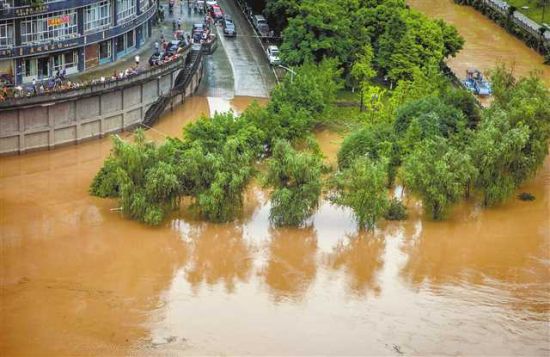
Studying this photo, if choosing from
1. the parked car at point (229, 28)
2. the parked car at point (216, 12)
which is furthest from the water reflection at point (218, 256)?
the parked car at point (216, 12)

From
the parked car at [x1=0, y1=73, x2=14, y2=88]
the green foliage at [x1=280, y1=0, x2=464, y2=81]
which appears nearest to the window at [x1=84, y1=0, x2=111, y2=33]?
the parked car at [x1=0, y1=73, x2=14, y2=88]

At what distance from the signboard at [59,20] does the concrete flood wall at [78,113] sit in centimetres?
560

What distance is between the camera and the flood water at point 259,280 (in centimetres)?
5456

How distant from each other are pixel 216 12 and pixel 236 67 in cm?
1199

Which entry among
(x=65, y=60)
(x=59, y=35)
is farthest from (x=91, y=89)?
(x=59, y=35)

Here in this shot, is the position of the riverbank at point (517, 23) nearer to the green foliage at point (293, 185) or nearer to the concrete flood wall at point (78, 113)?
the concrete flood wall at point (78, 113)

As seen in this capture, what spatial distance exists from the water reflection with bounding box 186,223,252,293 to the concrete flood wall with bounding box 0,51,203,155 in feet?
47.7

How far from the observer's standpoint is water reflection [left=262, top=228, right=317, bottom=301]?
2340 inches

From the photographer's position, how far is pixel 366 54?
87.6 metres

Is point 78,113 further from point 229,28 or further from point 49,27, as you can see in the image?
point 229,28

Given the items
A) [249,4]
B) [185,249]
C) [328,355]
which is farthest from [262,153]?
[249,4]

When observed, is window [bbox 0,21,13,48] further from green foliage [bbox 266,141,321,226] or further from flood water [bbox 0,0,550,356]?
green foliage [bbox 266,141,321,226]

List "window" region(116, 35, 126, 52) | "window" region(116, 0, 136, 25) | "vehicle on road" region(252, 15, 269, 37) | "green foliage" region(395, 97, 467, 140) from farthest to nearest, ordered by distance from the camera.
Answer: "vehicle on road" region(252, 15, 269, 37), "window" region(116, 35, 126, 52), "window" region(116, 0, 136, 25), "green foliage" region(395, 97, 467, 140)

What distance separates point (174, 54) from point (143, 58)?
7.41ft
